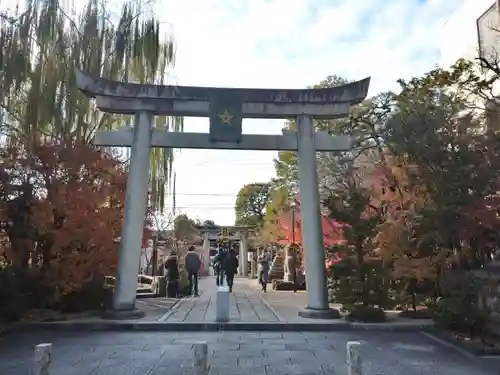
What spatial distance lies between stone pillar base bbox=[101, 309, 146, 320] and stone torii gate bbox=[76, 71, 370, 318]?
1.20 m

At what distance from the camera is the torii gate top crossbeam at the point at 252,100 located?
41.7 feet

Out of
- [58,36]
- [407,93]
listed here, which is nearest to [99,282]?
[58,36]

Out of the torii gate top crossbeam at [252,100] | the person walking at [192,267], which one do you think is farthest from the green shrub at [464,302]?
the person walking at [192,267]

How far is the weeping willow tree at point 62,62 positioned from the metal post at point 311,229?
537cm

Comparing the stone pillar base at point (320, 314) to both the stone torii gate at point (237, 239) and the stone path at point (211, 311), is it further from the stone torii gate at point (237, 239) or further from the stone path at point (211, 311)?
the stone torii gate at point (237, 239)

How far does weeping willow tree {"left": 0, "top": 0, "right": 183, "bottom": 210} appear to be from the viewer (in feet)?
40.3

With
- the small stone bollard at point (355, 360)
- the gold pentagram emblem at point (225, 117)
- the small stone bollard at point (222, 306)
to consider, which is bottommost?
the small stone bollard at point (355, 360)

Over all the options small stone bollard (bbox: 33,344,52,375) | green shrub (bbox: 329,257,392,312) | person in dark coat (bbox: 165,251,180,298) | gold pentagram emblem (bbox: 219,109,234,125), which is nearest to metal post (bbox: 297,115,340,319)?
green shrub (bbox: 329,257,392,312)

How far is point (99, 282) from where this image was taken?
1265 centimetres

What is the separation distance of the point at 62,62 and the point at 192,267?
7.95 meters

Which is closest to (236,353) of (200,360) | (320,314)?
(200,360)

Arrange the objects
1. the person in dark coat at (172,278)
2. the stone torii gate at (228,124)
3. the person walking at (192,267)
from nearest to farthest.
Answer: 1. the stone torii gate at (228,124)
2. the person in dark coat at (172,278)
3. the person walking at (192,267)

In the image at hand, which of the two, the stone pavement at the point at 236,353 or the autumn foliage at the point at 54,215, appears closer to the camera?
the stone pavement at the point at 236,353

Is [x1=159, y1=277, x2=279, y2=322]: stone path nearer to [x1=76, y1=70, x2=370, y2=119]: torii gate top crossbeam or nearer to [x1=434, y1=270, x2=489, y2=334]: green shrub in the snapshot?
[x1=434, y1=270, x2=489, y2=334]: green shrub
